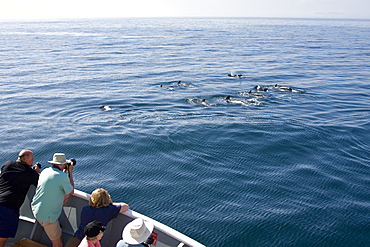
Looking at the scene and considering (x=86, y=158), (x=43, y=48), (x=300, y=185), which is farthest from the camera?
(x=43, y=48)

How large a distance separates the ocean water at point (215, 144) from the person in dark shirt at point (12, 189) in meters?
6.60

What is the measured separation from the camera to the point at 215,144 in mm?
23203

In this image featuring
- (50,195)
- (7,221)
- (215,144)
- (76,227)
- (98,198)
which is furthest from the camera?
(215,144)

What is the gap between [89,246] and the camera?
8.25m

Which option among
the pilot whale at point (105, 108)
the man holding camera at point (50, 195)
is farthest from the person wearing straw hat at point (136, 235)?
the pilot whale at point (105, 108)

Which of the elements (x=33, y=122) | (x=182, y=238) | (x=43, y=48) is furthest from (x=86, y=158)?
(x=43, y=48)

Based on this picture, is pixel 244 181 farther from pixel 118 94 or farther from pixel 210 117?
pixel 118 94

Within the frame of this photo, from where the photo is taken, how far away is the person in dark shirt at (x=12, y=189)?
9.95m

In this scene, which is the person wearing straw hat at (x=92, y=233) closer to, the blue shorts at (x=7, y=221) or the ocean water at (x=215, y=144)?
the blue shorts at (x=7, y=221)

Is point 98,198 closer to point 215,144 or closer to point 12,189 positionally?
point 12,189

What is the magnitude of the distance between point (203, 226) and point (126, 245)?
6651 mm

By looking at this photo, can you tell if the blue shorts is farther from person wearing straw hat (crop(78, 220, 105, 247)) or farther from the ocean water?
the ocean water

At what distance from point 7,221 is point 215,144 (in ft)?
49.0

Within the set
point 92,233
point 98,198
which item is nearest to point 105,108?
point 98,198
